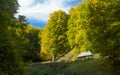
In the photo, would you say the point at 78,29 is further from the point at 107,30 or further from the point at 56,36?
the point at 107,30

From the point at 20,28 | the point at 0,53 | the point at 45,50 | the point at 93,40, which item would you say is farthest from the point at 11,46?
the point at 45,50

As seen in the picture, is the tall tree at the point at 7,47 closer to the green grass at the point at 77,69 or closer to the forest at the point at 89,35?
the forest at the point at 89,35

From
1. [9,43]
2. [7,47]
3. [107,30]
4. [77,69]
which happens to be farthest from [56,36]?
[9,43]

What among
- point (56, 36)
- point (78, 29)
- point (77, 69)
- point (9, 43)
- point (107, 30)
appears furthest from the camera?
point (56, 36)

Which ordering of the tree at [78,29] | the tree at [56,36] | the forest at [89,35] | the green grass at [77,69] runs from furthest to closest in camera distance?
the tree at [56,36] < the tree at [78,29] < the green grass at [77,69] < the forest at [89,35]

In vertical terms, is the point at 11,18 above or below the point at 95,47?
above

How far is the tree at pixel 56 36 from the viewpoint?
81.4 metres

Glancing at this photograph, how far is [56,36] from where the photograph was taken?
272 ft

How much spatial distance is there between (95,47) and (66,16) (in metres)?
52.0

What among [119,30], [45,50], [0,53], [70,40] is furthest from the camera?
[45,50]

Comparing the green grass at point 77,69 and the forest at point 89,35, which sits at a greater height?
the forest at point 89,35

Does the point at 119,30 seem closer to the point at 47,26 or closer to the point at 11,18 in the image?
the point at 11,18

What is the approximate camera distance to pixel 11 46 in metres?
30.5

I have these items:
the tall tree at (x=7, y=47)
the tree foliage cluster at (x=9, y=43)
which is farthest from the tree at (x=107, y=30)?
the tall tree at (x=7, y=47)
